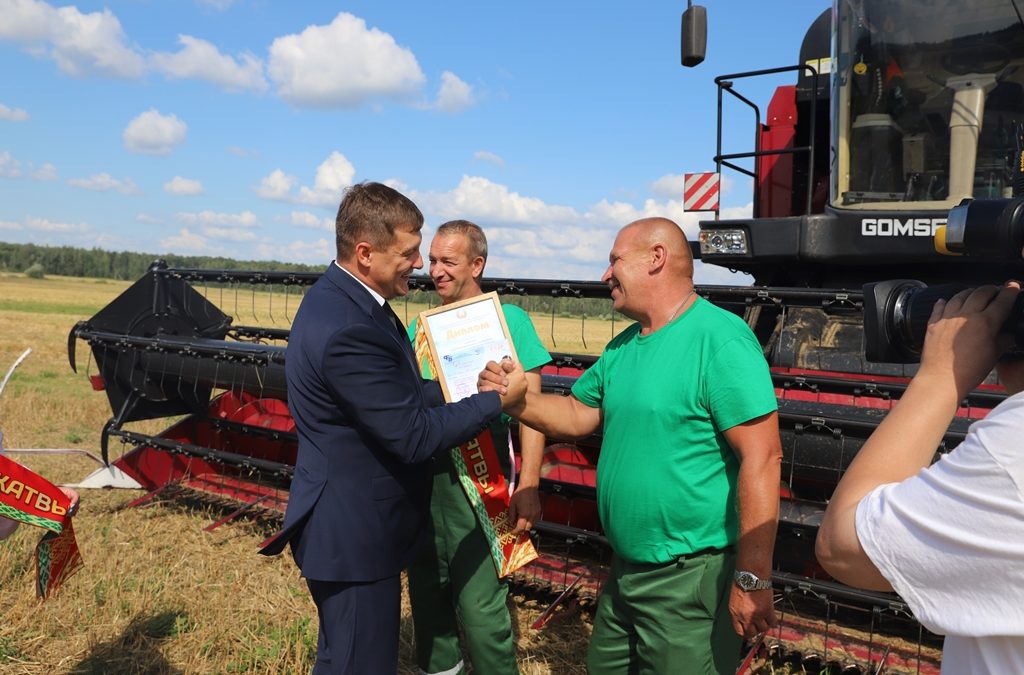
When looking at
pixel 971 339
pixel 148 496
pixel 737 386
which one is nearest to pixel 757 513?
pixel 737 386

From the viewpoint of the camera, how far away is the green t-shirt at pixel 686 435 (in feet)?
6.82

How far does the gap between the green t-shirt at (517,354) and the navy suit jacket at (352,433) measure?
61 cm

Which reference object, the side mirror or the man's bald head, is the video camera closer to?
the man's bald head

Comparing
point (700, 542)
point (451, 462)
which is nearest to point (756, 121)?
point (451, 462)

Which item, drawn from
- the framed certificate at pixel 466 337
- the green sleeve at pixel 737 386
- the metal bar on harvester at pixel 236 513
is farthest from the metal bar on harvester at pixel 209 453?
the green sleeve at pixel 737 386

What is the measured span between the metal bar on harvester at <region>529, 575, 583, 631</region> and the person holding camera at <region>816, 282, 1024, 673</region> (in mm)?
2571

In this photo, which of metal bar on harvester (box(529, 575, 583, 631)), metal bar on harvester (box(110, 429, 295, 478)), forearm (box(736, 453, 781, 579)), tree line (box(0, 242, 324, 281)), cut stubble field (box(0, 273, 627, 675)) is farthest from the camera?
tree line (box(0, 242, 324, 281))

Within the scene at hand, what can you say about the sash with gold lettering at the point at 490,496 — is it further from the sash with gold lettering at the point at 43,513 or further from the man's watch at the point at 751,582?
the sash with gold lettering at the point at 43,513

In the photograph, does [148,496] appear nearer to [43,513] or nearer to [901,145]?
[43,513]

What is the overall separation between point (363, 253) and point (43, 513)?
4.05ft

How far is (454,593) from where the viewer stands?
2.88 metres

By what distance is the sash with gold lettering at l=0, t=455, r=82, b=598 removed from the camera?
2.35 m

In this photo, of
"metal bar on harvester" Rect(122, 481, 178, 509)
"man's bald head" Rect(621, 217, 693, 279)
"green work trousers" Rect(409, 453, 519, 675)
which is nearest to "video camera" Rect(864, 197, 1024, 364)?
"man's bald head" Rect(621, 217, 693, 279)

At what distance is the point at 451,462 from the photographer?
285cm
